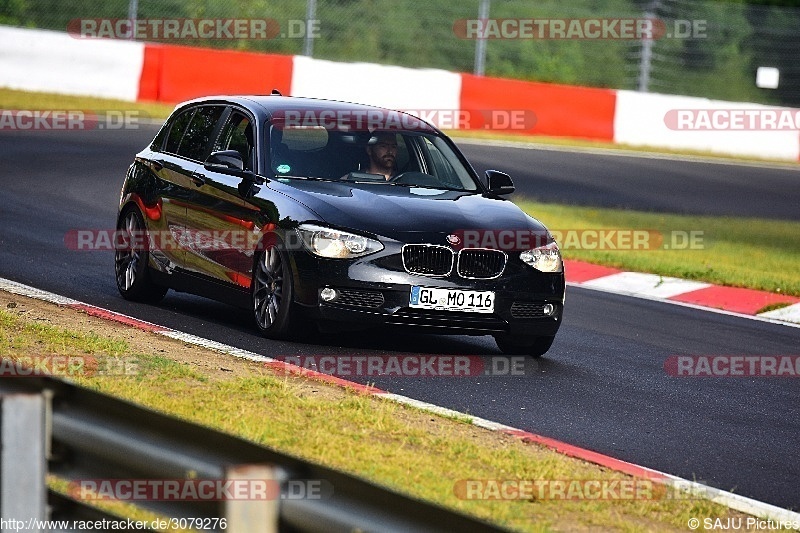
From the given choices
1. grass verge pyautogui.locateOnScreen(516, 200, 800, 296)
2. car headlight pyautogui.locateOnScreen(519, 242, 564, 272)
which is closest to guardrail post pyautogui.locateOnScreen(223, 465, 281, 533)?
car headlight pyautogui.locateOnScreen(519, 242, 564, 272)

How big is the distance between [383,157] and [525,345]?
1613 millimetres

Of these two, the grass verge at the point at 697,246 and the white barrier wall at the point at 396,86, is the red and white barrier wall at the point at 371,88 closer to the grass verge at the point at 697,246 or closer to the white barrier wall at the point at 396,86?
the white barrier wall at the point at 396,86

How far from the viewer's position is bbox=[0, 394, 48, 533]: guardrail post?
4023 millimetres

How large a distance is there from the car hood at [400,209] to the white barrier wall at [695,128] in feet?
68.9

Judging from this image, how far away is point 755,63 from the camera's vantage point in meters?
30.2

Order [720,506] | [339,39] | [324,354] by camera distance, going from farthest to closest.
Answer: [339,39] < [324,354] < [720,506]

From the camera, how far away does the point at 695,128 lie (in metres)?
31.9

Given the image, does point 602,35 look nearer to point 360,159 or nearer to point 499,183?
point 499,183

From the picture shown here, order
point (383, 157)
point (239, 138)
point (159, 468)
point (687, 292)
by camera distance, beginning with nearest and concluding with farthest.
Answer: point (159, 468), point (383, 157), point (239, 138), point (687, 292)

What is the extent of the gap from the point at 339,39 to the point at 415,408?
926 inches

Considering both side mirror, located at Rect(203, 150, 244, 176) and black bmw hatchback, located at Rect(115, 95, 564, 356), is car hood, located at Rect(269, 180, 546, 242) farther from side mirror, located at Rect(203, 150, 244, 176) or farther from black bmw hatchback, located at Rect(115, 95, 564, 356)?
side mirror, located at Rect(203, 150, 244, 176)

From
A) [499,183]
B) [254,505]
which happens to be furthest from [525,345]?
[254,505]

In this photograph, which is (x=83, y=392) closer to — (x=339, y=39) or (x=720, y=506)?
(x=720, y=506)

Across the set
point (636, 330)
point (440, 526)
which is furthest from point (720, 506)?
point (636, 330)
